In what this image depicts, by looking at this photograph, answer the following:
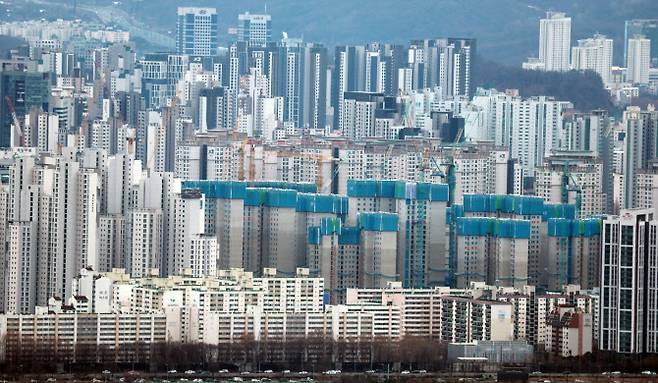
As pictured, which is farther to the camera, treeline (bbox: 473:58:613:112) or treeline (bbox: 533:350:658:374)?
treeline (bbox: 473:58:613:112)

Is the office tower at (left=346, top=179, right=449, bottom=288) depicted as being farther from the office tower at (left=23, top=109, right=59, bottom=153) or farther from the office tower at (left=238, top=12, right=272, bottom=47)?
the office tower at (left=238, top=12, right=272, bottom=47)

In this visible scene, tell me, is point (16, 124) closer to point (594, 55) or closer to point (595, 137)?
point (595, 137)

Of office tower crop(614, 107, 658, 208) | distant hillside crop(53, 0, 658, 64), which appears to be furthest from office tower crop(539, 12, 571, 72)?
office tower crop(614, 107, 658, 208)

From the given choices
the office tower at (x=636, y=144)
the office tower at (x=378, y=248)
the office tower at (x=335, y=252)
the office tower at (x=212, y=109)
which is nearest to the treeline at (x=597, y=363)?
the office tower at (x=335, y=252)

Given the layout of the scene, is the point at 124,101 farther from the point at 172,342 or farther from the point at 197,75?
the point at 172,342

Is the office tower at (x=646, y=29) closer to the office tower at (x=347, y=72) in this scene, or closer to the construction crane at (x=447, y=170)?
the office tower at (x=347, y=72)

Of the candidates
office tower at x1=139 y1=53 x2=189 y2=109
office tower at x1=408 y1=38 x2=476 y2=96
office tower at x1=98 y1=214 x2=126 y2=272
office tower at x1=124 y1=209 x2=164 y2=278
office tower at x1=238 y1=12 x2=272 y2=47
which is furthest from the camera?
office tower at x1=238 y1=12 x2=272 y2=47

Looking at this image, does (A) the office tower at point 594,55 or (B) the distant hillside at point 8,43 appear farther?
(A) the office tower at point 594,55
